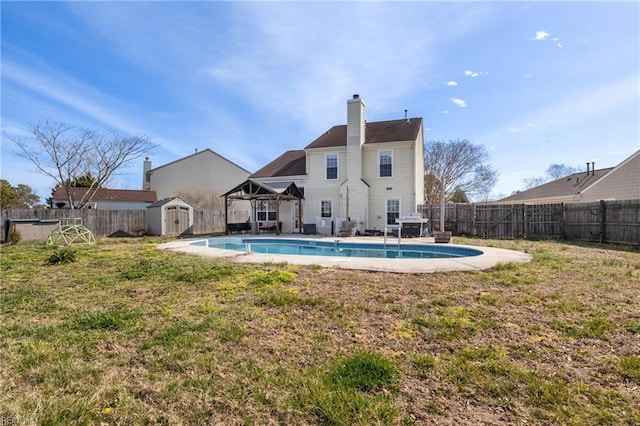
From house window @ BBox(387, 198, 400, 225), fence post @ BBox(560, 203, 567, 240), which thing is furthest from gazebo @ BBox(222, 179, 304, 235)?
fence post @ BBox(560, 203, 567, 240)

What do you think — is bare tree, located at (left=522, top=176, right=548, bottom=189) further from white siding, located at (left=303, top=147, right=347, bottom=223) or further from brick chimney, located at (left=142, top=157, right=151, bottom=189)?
brick chimney, located at (left=142, top=157, right=151, bottom=189)

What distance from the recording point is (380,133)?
20.2 metres

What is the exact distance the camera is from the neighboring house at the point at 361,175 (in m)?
18.8

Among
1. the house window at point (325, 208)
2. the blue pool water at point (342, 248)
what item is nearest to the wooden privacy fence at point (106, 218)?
the blue pool water at point (342, 248)

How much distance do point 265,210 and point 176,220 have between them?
579cm

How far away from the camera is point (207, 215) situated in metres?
21.9

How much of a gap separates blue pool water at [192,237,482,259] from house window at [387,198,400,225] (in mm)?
5924

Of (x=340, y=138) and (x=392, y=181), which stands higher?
(x=340, y=138)

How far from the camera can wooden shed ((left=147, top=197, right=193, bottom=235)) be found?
1856cm

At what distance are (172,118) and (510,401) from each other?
1002 inches

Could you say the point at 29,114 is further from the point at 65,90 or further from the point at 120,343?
the point at 120,343

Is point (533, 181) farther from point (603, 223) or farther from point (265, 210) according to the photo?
point (265, 210)

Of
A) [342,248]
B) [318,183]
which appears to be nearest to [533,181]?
[318,183]

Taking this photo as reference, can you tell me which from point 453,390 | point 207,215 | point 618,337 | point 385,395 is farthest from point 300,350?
point 207,215
